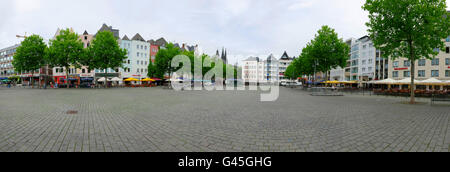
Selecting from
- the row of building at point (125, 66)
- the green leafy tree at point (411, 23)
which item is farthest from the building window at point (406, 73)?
the row of building at point (125, 66)

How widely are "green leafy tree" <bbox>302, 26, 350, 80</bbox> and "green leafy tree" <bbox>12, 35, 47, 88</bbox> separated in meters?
52.3

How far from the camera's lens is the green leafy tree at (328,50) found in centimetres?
3637

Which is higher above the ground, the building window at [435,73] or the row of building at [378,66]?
the row of building at [378,66]

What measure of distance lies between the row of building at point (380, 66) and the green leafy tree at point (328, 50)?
15.7 feet

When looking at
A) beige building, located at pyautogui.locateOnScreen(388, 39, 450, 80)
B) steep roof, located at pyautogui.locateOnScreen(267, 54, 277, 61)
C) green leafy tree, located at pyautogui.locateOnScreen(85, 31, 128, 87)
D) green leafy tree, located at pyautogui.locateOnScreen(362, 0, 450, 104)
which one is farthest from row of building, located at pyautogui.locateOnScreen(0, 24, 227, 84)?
steep roof, located at pyautogui.locateOnScreen(267, 54, 277, 61)

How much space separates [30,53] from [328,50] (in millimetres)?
57121

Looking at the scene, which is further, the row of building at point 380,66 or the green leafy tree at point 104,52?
the row of building at point 380,66

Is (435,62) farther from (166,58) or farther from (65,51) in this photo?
(65,51)

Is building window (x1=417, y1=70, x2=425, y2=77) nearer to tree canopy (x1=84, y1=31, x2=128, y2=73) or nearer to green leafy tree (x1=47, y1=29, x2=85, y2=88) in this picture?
tree canopy (x1=84, y1=31, x2=128, y2=73)

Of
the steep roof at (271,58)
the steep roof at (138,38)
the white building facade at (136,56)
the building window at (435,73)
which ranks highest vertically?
the steep roof at (271,58)

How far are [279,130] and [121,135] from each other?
4.53 m

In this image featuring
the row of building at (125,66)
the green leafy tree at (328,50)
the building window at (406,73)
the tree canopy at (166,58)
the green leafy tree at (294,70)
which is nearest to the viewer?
the green leafy tree at (328,50)

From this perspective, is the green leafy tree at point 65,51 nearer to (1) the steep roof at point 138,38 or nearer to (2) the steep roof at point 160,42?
(1) the steep roof at point 138,38
